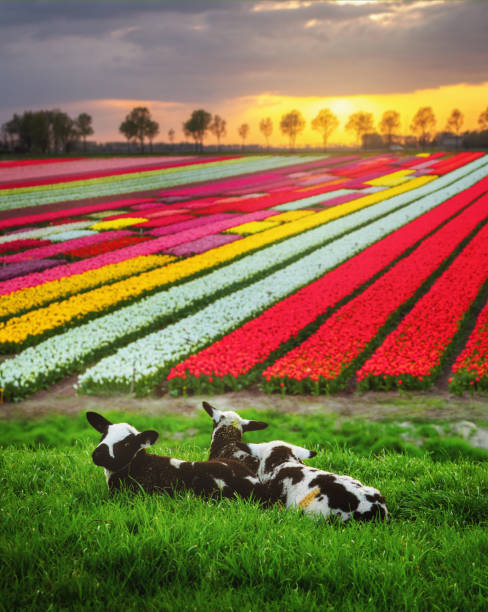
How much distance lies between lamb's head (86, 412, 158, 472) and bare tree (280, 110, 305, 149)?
121 meters

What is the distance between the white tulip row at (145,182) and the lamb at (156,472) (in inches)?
1482

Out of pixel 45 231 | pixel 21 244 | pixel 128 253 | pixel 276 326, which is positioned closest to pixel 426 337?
pixel 276 326

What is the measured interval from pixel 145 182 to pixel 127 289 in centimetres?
3770

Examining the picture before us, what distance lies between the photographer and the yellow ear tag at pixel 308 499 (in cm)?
538

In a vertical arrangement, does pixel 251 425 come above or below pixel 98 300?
above

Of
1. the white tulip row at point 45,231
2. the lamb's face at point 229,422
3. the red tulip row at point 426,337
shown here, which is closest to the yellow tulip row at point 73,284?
the white tulip row at point 45,231

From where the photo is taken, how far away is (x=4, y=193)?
43688mm

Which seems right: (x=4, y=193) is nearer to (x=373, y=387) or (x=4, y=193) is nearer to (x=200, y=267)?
(x=200, y=267)

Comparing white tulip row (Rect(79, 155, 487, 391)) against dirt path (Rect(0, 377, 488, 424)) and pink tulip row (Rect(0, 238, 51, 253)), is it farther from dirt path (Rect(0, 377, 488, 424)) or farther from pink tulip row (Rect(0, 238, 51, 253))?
pink tulip row (Rect(0, 238, 51, 253))

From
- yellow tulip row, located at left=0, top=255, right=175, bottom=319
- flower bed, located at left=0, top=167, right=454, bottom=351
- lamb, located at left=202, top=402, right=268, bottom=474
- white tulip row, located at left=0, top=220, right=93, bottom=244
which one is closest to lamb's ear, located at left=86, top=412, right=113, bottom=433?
lamb, located at left=202, top=402, right=268, bottom=474

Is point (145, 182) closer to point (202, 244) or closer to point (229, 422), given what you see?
point (202, 244)

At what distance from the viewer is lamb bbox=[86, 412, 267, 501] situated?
223 inches

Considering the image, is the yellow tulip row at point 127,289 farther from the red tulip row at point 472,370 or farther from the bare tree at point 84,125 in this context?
the bare tree at point 84,125

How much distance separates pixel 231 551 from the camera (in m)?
4.39
